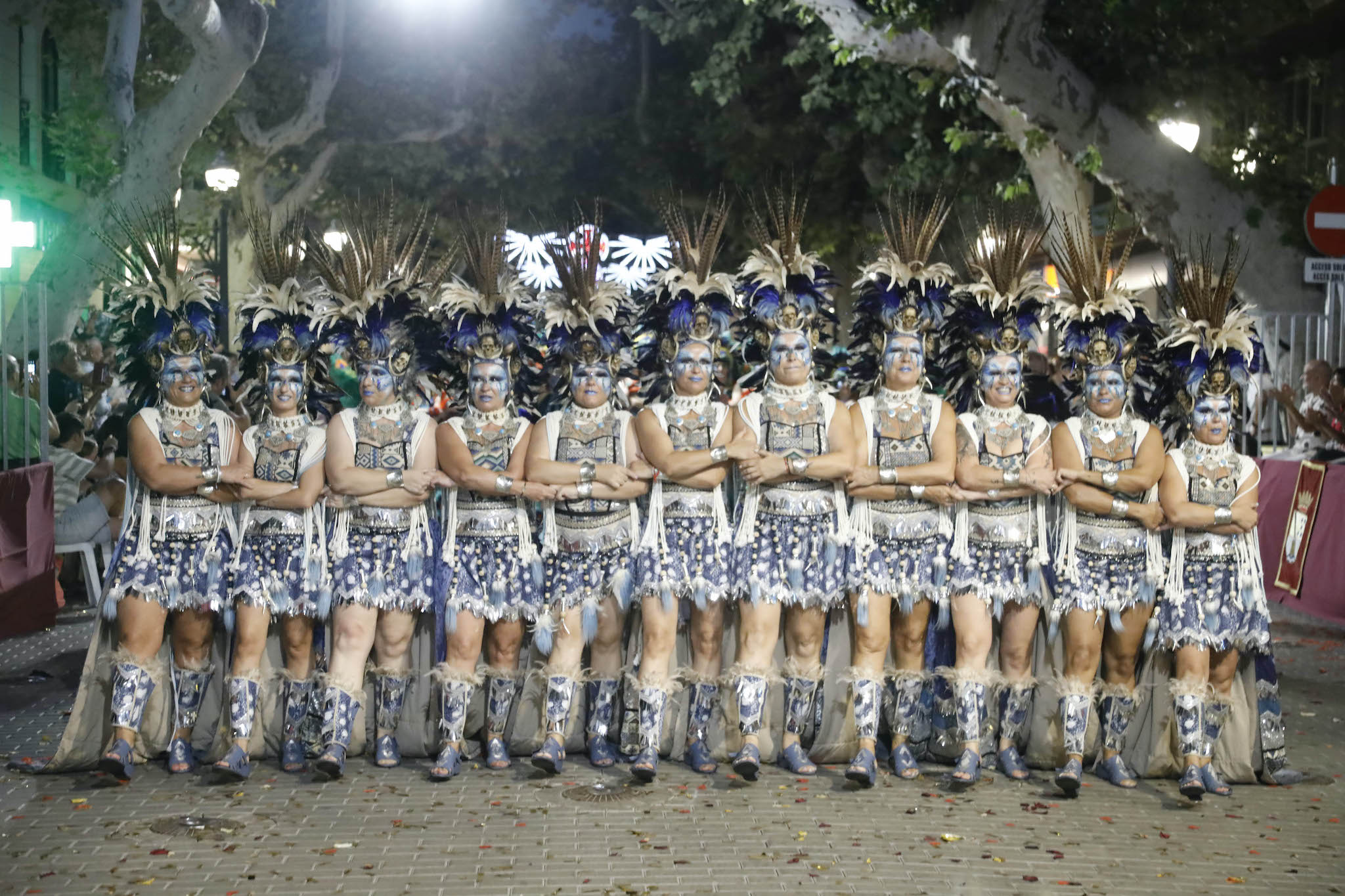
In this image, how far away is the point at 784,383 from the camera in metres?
6.25

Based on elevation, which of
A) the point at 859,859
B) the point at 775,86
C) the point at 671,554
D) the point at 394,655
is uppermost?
the point at 775,86

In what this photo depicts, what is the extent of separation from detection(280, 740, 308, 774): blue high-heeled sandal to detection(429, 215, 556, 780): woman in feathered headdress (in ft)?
1.98

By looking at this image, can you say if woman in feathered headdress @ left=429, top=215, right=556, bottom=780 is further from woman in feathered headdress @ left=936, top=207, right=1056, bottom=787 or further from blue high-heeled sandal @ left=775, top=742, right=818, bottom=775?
woman in feathered headdress @ left=936, top=207, right=1056, bottom=787

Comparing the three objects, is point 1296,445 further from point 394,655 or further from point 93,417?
point 93,417

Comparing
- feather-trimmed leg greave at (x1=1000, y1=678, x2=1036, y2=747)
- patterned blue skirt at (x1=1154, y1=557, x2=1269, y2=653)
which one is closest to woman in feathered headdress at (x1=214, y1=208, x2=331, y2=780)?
feather-trimmed leg greave at (x1=1000, y1=678, x2=1036, y2=747)

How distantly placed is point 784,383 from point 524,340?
1.19 metres

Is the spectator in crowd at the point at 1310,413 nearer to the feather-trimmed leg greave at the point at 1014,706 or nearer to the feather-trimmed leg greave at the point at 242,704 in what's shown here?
the feather-trimmed leg greave at the point at 1014,706

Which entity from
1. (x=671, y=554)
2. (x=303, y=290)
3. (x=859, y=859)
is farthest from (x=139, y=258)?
(x=859, y=859)

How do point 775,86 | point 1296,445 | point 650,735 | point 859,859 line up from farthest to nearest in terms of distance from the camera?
point 775,86
point 1296,445
point 650,735
point 859,859

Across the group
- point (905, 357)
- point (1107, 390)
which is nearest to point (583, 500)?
point (905, 357)

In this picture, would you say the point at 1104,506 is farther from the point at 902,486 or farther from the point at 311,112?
the point at 311,112

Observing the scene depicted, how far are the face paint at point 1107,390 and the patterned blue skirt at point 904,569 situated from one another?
880mm

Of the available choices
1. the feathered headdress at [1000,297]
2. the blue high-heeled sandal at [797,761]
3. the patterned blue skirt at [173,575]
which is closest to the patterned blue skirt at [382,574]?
the patterned blue skirt at [173,575]

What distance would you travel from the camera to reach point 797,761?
6.26 m
